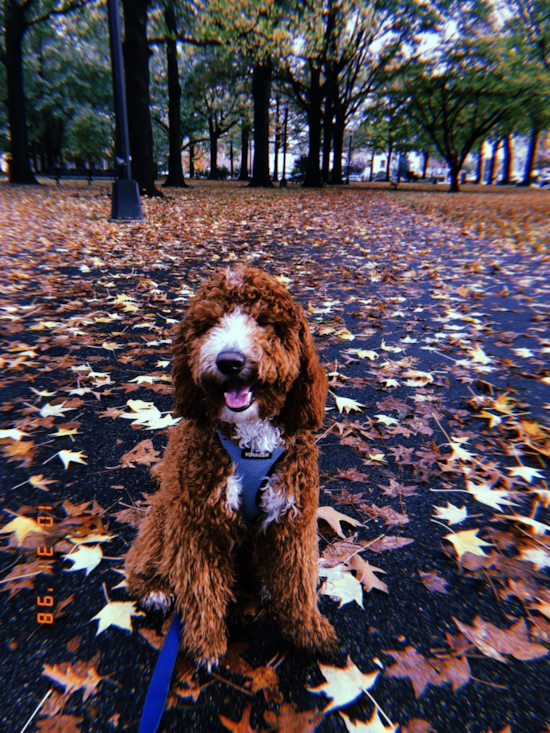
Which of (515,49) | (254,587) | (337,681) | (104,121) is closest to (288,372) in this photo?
(254,587)

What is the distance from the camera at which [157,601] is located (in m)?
1.81

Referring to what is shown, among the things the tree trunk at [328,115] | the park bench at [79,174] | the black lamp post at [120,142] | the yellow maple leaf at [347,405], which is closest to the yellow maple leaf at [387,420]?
the yellow maple leaf at [347,405]

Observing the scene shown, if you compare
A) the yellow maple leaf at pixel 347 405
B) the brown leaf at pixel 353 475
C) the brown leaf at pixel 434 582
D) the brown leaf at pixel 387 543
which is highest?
the yellow maple leaf at pixel 347 405

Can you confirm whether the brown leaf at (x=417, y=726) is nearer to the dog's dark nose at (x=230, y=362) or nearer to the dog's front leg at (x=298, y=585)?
the dog's front leg at (x=298, y=585)

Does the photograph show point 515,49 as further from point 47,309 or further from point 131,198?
point 47,309

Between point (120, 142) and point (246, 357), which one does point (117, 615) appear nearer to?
point (246, 357)

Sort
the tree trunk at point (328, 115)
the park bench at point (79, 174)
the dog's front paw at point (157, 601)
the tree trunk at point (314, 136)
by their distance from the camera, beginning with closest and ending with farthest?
the dog's front paw at point (157, 601) → the park bench at point (79, 174) → the tree trunk at point (314, 136) → the tree trunk at point (328, 115)

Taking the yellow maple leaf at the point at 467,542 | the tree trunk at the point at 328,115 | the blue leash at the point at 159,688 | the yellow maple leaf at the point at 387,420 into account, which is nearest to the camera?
the blue leash at the point at 159,688

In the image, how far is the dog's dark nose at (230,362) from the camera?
1377mm

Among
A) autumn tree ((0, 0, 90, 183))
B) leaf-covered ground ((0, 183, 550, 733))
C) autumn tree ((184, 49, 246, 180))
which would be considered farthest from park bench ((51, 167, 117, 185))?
leaf-covered ground ((0, 183, 550, 733))

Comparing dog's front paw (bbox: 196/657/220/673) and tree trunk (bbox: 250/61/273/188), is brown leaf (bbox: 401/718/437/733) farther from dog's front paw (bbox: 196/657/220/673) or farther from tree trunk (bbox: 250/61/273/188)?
tree trunk (bbox: 250/61/273/188)

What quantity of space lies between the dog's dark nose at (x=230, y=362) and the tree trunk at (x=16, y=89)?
89.7 ft

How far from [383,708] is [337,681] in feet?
0.58

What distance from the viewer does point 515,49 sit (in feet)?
73.9
